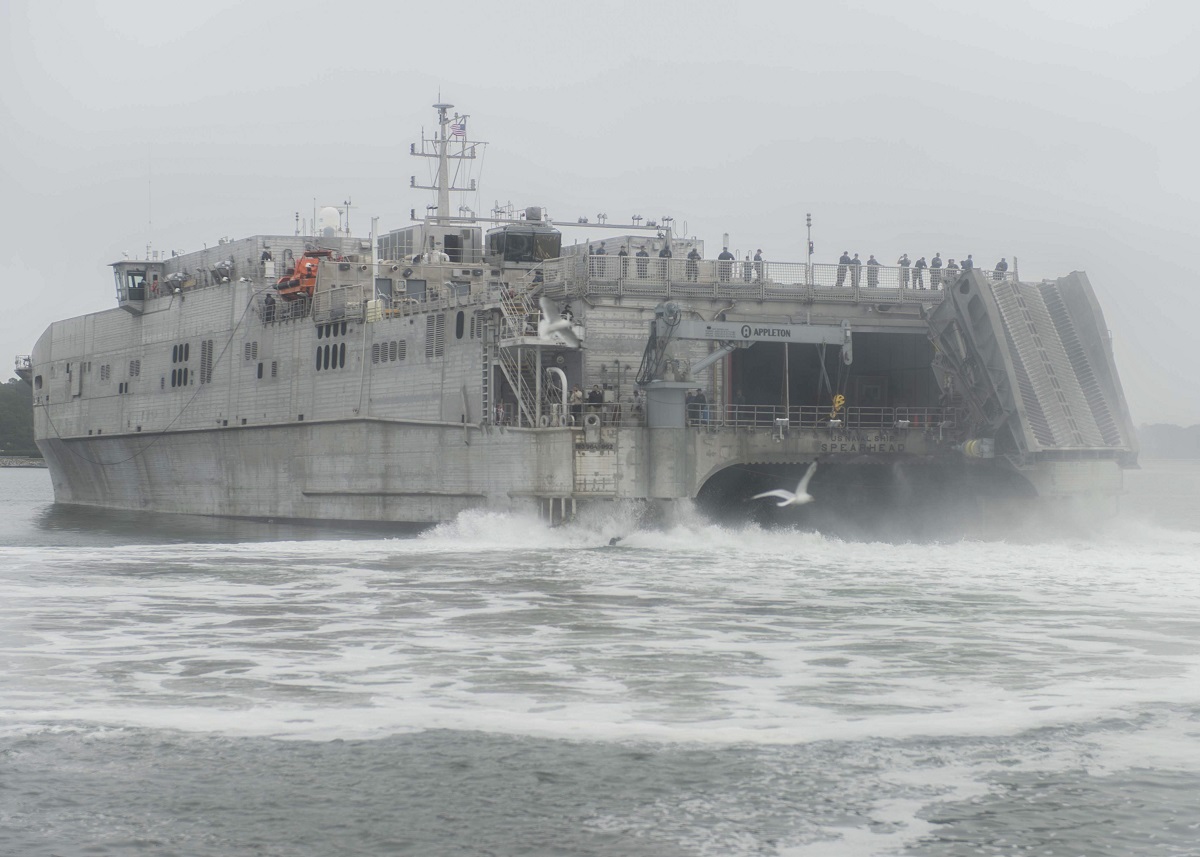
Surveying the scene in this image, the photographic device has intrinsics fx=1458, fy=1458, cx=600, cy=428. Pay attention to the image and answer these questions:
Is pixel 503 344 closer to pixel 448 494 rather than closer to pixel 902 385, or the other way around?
pixel 448 494

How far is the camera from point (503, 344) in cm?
3794

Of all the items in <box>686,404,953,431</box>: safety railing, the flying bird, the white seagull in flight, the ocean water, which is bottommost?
the ocean water

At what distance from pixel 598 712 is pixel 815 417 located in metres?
25.6

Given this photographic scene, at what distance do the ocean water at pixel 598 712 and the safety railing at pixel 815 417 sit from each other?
24.1 feet

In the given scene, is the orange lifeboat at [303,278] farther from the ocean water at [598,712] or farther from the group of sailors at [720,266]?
the ocean water at [598,712]

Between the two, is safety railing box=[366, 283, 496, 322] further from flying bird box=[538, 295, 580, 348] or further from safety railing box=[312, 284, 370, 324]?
flying bird box=[538, 295, 580, 348]

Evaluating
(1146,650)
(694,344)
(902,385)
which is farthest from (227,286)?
(1146,650)

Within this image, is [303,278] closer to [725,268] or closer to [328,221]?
[328,221]

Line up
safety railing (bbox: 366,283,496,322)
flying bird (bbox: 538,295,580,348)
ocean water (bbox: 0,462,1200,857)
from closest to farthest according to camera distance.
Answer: ocean water (bbox: 0,462,1200,857), flying bird (bbox: 538,295,580,348), safety railing (bbox: 366,283,496,322)

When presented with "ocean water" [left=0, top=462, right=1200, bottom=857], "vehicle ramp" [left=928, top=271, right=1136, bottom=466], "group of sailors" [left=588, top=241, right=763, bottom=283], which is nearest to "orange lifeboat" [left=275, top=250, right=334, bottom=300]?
"group of sailors" [left=588, top=241, right=763, bottom=283]

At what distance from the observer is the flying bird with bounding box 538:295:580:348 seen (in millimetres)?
37125

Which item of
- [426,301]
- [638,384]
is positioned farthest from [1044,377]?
[426,301]

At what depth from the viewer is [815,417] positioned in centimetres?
4103

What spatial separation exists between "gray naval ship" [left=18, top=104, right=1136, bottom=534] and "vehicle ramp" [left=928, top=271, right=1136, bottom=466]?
0.06m
